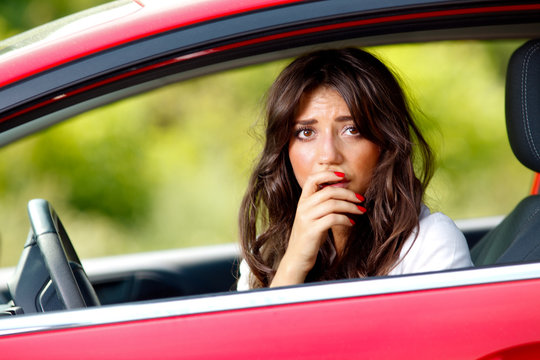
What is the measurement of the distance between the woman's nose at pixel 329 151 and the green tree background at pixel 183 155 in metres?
5.44

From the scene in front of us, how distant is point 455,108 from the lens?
26.0 ft

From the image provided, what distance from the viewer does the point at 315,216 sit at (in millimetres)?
1786

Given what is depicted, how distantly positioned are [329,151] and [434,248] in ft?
1.21

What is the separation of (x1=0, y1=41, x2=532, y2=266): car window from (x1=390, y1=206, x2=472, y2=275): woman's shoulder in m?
5.51

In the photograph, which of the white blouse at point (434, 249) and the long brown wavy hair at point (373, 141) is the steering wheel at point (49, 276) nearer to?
the long brown wavy hair at point (373, 141)

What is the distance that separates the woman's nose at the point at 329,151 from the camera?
72.7 inches

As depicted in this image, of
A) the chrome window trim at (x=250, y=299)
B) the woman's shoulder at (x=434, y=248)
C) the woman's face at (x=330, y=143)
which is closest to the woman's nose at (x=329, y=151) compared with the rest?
the woman's face at (x=330, y=143)

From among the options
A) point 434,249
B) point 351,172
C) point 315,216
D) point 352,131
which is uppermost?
Result: point 352,131

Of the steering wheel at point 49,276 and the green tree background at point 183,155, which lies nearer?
the steering wheel at point 49,276

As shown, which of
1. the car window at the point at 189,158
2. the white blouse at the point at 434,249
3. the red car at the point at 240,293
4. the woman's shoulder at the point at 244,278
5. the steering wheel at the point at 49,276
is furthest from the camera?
the car window at the point at 189,158

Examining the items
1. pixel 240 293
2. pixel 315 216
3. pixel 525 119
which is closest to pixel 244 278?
pixel 315 216

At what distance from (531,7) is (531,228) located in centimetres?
62

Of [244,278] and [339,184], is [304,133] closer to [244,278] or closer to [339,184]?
[339,184]

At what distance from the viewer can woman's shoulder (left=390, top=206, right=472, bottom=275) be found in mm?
1757
